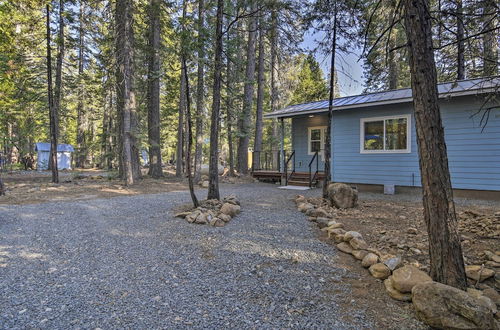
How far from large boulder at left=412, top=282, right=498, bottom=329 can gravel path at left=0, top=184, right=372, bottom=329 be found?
45cm

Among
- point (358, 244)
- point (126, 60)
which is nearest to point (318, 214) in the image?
point (358, 244)

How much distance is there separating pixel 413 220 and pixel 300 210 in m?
2.09

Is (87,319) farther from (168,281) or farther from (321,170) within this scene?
(321,170)

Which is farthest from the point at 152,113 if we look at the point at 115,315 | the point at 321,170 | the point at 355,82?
the point at 115,315

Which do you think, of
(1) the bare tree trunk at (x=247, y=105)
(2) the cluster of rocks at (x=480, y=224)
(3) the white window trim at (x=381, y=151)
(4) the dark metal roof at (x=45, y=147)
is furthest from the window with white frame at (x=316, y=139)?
(4) the dark metal roof at (x=45, y=147)

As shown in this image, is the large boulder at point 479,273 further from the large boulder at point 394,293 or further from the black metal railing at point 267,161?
the black metal railing at point 267,161

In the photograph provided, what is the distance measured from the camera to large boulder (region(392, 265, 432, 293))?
7.91 ft

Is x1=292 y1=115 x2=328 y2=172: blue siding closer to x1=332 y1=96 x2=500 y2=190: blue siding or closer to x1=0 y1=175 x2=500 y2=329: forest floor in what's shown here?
x1=332 y1=96 x2=500 y2=190: blue siding

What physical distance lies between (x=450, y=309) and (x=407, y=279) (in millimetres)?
473

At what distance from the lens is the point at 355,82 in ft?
23.3

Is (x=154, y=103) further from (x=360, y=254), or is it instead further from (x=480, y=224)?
(x=480, y=224)

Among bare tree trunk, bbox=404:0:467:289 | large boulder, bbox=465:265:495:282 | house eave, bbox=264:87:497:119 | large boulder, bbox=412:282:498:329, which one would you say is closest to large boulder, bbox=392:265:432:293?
bare tree trunk, bbox=404:0:467:289

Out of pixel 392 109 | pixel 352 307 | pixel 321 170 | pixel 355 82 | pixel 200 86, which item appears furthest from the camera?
pixel 321 170

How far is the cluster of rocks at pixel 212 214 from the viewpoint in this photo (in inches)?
188
